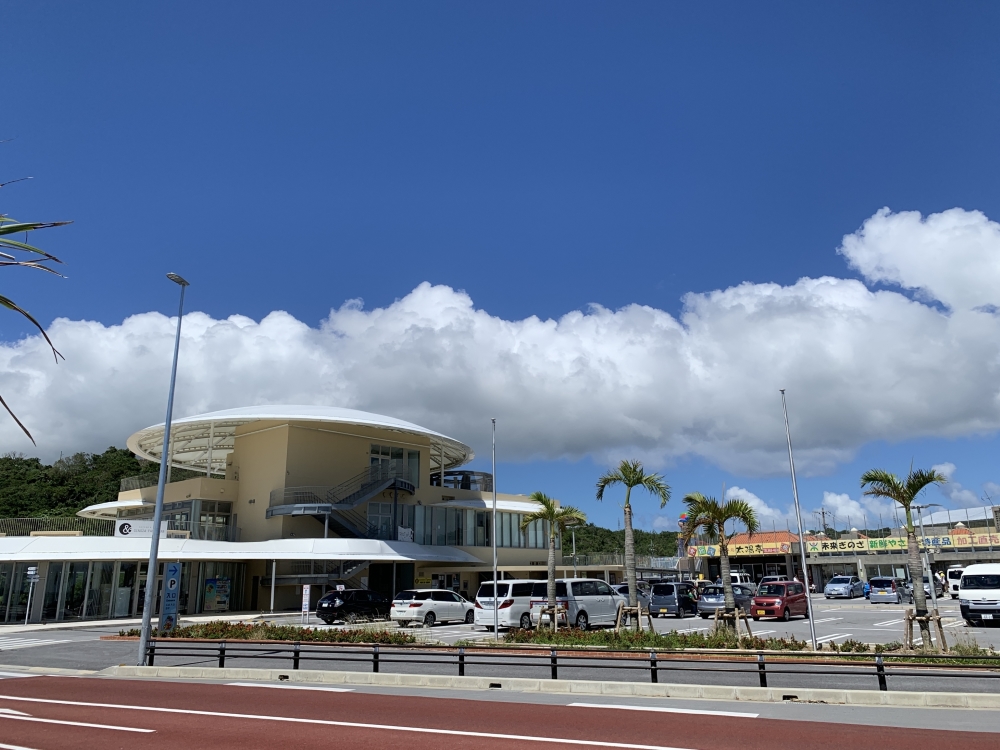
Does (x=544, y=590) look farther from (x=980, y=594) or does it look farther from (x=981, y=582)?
(x=981, y=582)

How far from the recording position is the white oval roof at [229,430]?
42219 millimetres

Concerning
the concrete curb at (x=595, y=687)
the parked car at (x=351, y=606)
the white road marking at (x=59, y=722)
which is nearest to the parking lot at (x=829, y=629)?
the parked car at (x=351, y=606)

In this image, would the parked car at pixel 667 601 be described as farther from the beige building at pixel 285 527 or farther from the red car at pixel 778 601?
the beige building at pixel 285 527

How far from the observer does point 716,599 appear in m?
32.5

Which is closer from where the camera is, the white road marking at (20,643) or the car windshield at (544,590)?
the white road marking at (20,643)

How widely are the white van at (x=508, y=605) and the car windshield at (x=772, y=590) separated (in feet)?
36.8

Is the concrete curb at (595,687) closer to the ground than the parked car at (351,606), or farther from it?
closer to the ground

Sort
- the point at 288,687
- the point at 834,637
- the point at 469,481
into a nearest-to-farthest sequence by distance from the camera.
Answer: the point at 288,687 → the point at 834,637 → the point at 469,481

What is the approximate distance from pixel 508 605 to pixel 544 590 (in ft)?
5.12

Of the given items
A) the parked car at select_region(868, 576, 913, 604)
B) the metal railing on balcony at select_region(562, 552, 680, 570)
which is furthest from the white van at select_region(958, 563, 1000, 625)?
the metal railing on balcony at select_region(562, 552, 680, 570)

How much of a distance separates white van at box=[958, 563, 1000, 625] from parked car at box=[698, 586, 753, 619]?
781 centimetres

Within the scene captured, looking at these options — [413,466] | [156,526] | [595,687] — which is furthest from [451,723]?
[413,466]

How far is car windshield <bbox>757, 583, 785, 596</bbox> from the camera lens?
30.8m

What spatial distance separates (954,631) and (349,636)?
20.3 meters
